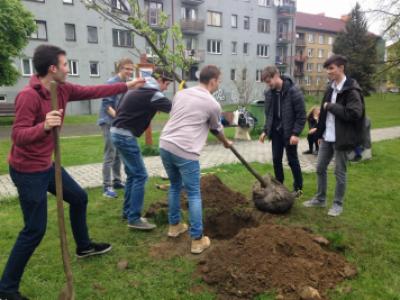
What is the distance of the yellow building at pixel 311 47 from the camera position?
55.1m

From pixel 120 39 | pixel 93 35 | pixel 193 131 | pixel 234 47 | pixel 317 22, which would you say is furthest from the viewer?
pixel 317 22

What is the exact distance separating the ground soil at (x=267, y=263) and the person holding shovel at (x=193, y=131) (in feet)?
1.22

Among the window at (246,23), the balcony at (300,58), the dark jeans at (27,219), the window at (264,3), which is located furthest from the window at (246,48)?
the dark jeans at (27,219)

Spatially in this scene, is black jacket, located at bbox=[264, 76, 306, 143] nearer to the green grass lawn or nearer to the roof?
the green grass lawn

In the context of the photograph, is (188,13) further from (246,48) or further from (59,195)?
(59,195)

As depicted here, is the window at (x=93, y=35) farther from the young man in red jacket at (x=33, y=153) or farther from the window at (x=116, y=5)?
the young man in red jacket at (x=33, y=153)

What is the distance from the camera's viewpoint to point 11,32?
18484 millimetres

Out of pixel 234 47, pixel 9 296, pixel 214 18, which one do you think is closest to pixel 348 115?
pixel 9 296

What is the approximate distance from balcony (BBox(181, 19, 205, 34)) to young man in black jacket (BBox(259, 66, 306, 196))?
103 ft

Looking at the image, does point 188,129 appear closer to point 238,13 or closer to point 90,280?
point 90,280

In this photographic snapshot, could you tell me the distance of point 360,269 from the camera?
3.63 meters

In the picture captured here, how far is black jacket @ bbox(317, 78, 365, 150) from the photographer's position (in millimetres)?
4594

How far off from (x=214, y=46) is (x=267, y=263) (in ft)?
120

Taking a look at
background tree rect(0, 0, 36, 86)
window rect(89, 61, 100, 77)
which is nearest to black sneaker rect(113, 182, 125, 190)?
background tree rect(0, 0, 36, 86)
